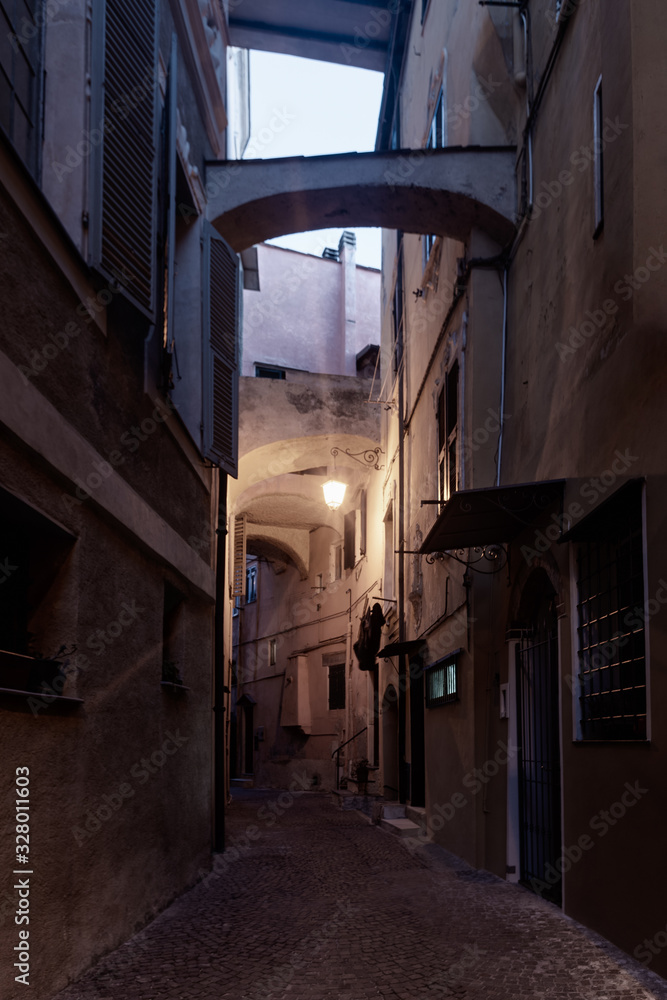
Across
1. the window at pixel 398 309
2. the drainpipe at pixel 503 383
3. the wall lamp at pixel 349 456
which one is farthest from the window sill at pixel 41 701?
the wall lamp at pixel 349 456

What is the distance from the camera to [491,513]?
722 centimetres

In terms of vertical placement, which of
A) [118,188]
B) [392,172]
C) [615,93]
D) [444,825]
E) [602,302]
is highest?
[392,172]

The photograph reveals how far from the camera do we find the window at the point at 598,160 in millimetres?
6141

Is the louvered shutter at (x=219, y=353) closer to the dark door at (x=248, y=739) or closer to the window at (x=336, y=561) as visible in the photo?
the window at (x=336, y=561)

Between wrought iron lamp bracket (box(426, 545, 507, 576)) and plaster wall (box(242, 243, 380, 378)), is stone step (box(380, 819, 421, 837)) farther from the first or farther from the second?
plaster wall (box(242, 243, 380, 378))

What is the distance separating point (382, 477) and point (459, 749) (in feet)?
29.7

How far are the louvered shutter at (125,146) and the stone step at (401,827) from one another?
310 inches

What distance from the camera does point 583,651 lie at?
6.18 m

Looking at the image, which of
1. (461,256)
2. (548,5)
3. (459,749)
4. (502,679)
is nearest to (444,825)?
(459,749)

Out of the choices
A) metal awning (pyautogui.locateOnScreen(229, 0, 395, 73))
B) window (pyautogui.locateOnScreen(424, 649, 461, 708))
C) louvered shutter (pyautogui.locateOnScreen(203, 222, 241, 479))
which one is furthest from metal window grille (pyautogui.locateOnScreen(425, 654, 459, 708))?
metal awning (pyautogui.locateOnScreen(229, 0, 395, 73))

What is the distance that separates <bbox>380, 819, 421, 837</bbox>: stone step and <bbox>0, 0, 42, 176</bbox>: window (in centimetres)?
904

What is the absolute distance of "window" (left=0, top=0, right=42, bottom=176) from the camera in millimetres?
5145

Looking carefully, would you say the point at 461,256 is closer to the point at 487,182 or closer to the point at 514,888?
the point at 487,182

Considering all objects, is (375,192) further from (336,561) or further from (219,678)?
(336,561)
